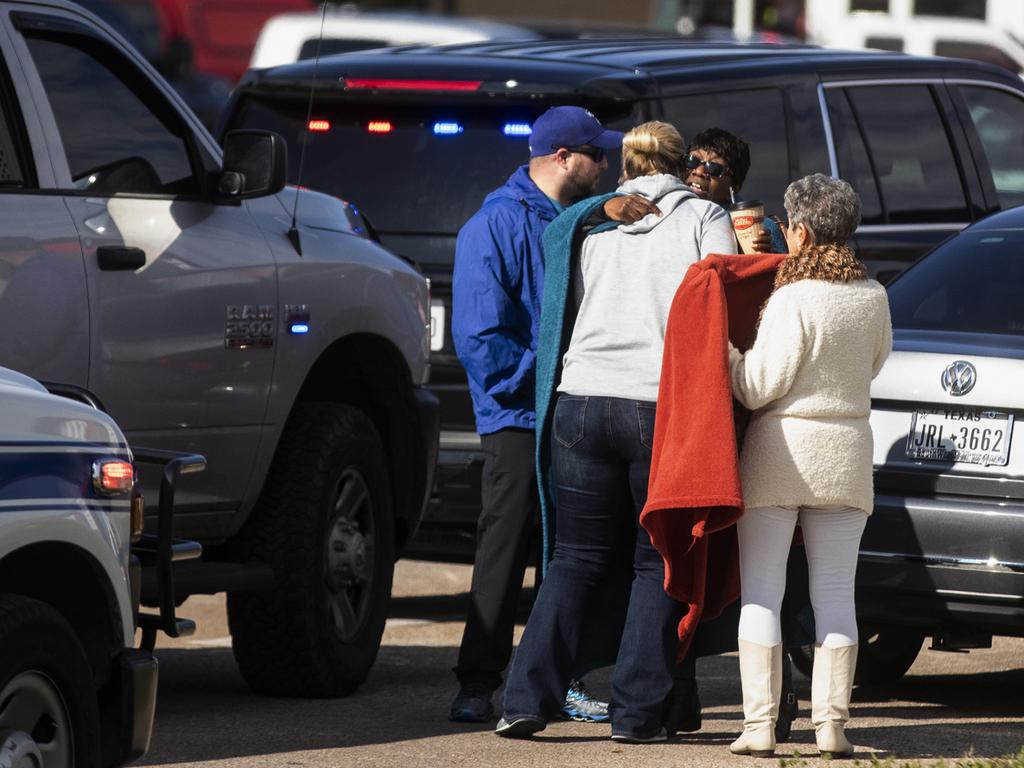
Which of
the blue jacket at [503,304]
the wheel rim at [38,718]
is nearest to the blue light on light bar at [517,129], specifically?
the blue jacket at [503,304]

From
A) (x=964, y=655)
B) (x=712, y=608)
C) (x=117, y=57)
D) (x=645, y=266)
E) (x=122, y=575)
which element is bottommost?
(x=964, y=655)

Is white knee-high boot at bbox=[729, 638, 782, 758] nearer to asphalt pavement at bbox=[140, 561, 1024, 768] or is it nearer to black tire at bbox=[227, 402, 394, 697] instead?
asphalt pavement at bbox=[140, 561, 1024, 768]

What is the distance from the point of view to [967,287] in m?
7.63

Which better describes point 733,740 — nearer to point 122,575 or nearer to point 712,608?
point 712,608

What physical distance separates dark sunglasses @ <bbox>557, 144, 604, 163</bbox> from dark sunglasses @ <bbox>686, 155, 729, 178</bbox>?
309 mm

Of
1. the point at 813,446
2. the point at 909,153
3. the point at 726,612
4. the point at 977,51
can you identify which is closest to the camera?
the point at 813,446

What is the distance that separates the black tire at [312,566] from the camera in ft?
24.4

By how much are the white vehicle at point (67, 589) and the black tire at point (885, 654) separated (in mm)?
3234

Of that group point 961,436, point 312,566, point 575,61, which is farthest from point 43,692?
point 575,61

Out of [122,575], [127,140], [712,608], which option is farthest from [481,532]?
[122,575]

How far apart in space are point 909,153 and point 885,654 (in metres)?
2.81

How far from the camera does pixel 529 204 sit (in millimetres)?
7031

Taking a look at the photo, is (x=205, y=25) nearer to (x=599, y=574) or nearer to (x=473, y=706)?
(x=473, y=706)

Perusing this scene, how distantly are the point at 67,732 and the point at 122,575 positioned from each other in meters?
0.45
